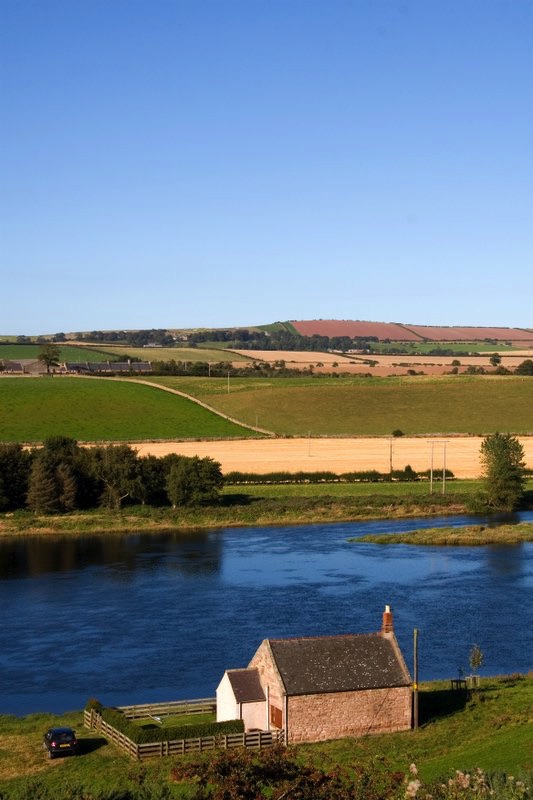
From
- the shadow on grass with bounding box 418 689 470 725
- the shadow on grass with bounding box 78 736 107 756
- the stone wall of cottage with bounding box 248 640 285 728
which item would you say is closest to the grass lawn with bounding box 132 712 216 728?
the shadow on grass with bounding box 78 736 107 756

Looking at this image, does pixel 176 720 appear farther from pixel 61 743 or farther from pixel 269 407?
pixel 269 407

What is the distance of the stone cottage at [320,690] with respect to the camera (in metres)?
35.7

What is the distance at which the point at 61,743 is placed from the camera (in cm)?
3428

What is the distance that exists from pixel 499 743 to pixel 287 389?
106226 mm

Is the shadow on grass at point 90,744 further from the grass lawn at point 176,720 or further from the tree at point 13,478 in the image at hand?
Result: the tree at point 13,478

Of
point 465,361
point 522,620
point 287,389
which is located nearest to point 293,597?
point 522,620

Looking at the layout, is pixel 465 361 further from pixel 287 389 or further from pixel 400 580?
pixel 400 580

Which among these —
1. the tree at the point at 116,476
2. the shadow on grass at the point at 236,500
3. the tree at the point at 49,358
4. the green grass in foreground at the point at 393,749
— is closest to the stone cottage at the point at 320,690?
the green grass in foreground at the point at 393,749

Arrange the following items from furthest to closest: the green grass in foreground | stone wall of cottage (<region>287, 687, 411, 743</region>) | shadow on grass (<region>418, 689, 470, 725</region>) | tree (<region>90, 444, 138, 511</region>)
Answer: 1. tree (<region>90, 444, 138, 511</region>)
2. shadow on grass (<region>418, 689, 470, 725</region>)
3. stone wall of cottage (<region>287, 687, 411, 743</region>)
4. the green grass in foreground

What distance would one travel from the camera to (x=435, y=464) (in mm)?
102062

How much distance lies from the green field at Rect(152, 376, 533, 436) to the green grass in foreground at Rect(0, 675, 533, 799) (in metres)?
80.3

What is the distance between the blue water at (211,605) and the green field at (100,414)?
3775cm

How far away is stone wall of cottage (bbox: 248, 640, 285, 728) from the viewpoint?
35531 mm

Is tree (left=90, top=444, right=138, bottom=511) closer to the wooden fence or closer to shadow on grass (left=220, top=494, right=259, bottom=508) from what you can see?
shadow on grass (left=220, top=494, right=259, bottom=508)
